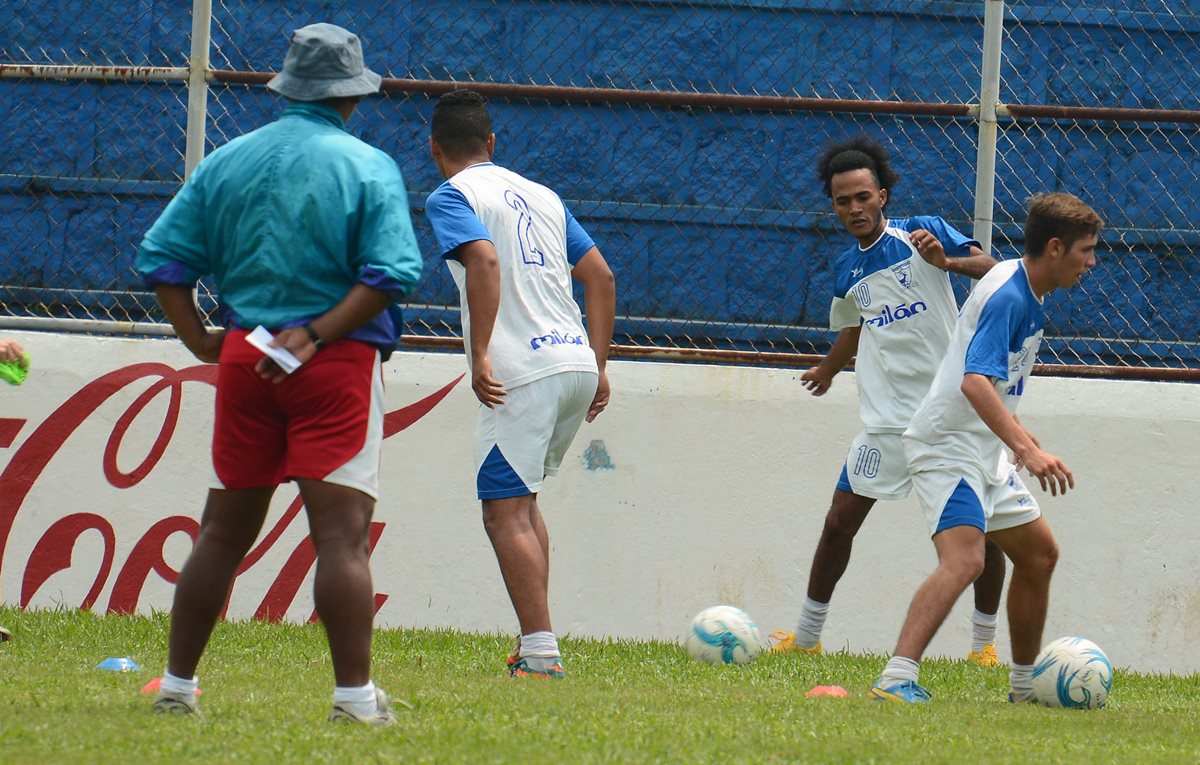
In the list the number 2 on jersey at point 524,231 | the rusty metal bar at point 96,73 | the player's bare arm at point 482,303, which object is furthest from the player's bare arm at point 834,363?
the rusty metal bar at point 96,73

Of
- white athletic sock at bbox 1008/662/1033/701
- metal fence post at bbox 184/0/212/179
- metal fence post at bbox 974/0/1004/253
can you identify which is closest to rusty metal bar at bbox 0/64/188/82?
metal fence post at bbox 184/0/212/179

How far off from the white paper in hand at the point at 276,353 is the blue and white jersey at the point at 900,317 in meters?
3.54

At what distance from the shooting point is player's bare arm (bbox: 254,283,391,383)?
357 cm

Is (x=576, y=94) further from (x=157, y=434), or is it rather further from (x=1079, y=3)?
(x=1079, y=3)

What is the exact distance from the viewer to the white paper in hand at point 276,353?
354 cm

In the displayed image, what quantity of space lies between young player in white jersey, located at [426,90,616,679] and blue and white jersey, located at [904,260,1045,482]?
1.20 meters

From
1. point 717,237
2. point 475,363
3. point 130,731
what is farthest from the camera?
point 717,237

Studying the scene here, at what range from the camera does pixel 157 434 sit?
7.04 metres

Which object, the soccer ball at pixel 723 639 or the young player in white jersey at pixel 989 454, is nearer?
the young player in white jersey at pixel 989 454

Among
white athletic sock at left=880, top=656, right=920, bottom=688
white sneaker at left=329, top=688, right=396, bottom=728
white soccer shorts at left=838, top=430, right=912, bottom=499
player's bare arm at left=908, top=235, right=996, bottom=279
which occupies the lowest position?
white athletic sock at left=880, top=656, right=920, bottom=688

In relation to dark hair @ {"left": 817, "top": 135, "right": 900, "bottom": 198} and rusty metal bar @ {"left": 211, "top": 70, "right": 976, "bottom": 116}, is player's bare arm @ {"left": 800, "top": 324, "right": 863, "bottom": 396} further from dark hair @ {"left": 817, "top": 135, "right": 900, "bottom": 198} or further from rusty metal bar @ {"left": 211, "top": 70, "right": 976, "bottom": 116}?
rusty metal bar @ {"left": 211, "top": 70, "right": 976, "bottom": 116}

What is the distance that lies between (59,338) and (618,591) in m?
2.86

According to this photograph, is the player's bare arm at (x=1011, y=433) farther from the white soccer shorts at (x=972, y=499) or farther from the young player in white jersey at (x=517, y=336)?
the young player in white jersey at (x=517, y=336)

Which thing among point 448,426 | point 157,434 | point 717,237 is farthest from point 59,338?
point 717,237
